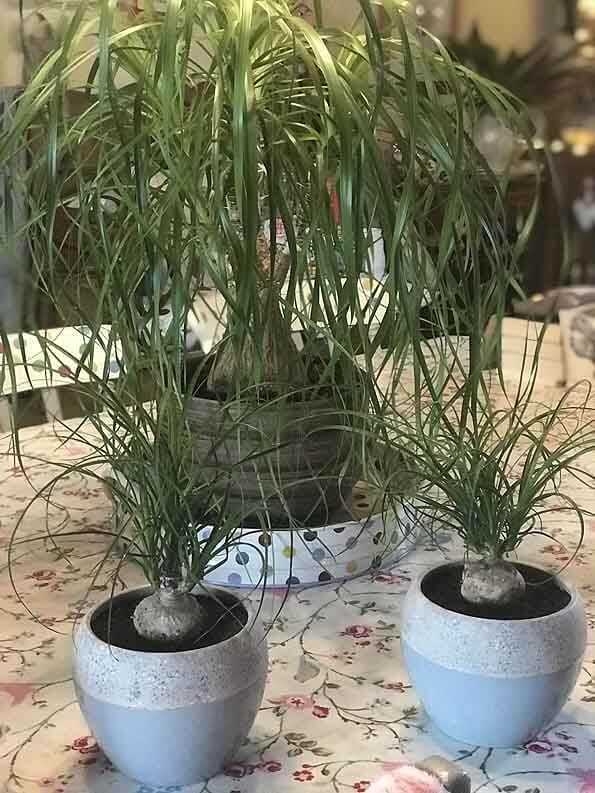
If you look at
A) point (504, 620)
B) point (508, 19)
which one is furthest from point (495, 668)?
point (508, 19)

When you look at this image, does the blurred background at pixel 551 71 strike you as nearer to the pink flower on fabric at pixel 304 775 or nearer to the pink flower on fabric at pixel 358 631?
the pink flower on fabric at pixel 358 631

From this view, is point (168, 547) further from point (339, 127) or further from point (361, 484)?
point (361, 484)

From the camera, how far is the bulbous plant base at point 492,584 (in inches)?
25.7

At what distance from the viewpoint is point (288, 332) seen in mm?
853

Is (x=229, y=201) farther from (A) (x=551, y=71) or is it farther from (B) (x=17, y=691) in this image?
(A) (x=551, y=71)

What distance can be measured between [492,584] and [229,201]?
0.39 metres

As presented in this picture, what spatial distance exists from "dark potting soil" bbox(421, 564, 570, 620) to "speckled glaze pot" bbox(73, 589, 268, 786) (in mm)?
142

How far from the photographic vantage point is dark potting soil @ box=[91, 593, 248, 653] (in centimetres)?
60

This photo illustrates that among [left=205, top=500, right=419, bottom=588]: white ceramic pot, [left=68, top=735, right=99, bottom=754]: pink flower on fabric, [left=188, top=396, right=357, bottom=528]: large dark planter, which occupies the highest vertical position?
[left=188, top=396, right=357, bottom=528]: large dark planter

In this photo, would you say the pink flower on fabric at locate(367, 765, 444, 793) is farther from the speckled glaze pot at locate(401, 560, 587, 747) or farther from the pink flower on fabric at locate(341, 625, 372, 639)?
the pink flower on fabric at locate(341, 625, 372, 639)

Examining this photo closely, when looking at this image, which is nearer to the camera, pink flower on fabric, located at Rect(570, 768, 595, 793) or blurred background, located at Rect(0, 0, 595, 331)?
pink flower on fabric, located at Rect(570, 768, 595, 793)

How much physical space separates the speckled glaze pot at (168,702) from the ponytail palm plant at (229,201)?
55 millimetres

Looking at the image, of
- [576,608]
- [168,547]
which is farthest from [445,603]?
[168,547]

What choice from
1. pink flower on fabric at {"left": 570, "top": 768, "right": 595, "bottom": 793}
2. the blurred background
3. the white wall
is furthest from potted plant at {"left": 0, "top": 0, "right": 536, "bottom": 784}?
the white wall
